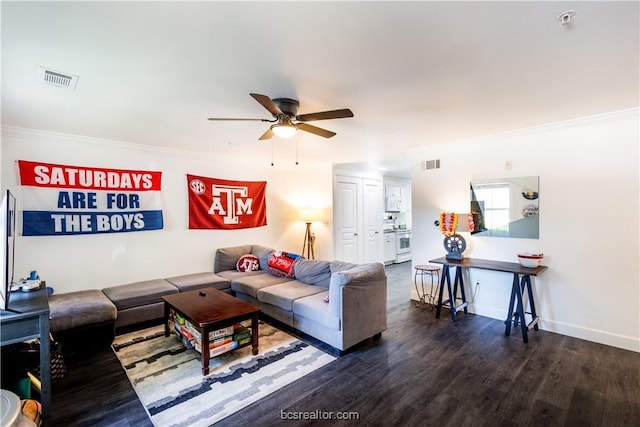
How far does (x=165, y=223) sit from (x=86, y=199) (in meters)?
0.98

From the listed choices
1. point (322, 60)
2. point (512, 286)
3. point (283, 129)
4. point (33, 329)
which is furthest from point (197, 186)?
point (512, 286)

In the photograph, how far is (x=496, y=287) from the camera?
12.3 ft

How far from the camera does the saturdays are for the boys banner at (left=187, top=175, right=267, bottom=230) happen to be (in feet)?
15.1

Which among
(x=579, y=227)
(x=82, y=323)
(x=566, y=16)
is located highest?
(x=566, y=16)

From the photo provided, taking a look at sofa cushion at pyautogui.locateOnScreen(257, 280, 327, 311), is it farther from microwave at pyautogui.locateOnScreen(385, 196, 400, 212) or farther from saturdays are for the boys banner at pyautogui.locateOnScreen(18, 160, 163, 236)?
microwave at pyautogui.locateOnScreen(385, 196, 400, 212)

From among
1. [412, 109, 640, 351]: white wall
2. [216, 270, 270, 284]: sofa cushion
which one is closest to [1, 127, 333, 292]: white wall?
[216, 270, 270, 284]: sofa cushion

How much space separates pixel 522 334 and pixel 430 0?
3417 millimetres

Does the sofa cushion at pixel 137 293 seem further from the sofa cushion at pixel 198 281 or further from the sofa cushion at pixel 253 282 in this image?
the sofa cushion at pixel 253 282

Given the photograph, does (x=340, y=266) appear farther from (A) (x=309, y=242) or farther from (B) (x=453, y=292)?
(A) (x=309, y=242)

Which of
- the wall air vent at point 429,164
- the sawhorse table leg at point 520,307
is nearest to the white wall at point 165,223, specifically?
the wall air vent at point 429,164

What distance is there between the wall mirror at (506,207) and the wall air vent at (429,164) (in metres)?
0.59

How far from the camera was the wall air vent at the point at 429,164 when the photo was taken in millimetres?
4289

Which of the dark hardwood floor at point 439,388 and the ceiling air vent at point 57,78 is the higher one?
the ceiling air vent at point 57,78

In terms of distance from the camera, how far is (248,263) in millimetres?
4629
